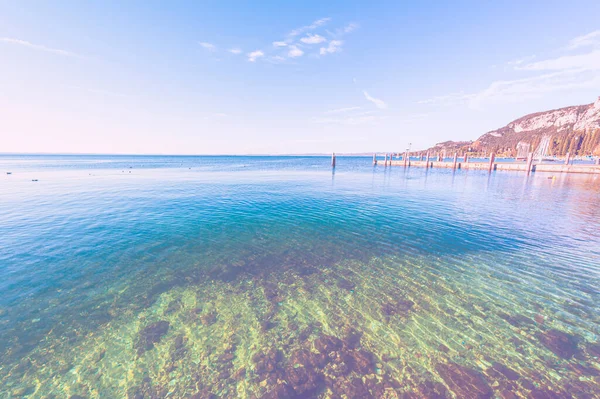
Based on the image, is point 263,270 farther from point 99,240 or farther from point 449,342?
point 99,240

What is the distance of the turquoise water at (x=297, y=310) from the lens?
18.0 feet

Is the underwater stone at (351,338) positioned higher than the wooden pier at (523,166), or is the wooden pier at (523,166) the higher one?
the wooden pier at (523,166)

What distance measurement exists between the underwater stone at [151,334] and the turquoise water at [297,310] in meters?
0.04

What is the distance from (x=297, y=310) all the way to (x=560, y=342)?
821cm

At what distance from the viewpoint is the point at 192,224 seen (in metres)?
16.8

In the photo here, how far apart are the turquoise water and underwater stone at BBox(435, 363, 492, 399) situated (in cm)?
3

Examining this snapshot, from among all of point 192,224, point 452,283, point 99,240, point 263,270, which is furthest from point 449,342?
point 99,240

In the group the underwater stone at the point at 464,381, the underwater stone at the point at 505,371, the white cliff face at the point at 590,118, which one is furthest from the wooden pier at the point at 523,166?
the white cliff face at the point at 590,118

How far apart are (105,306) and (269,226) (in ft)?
33.4

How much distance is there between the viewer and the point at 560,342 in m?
6.47

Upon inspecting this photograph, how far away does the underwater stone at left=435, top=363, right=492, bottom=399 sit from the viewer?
16.8 ft

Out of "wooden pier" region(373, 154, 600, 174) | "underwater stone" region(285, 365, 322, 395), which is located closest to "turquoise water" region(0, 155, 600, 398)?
"underwater stone" region(285, 365, 322, 395)

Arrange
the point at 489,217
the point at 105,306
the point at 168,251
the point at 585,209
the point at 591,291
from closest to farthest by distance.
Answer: the point at 105,306
the point at 591,291
the point at 168,251
the point at 489,217
the point at 585,209

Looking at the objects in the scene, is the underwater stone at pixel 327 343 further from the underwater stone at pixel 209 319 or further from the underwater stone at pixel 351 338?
the underwater stone at pixel 209 319
